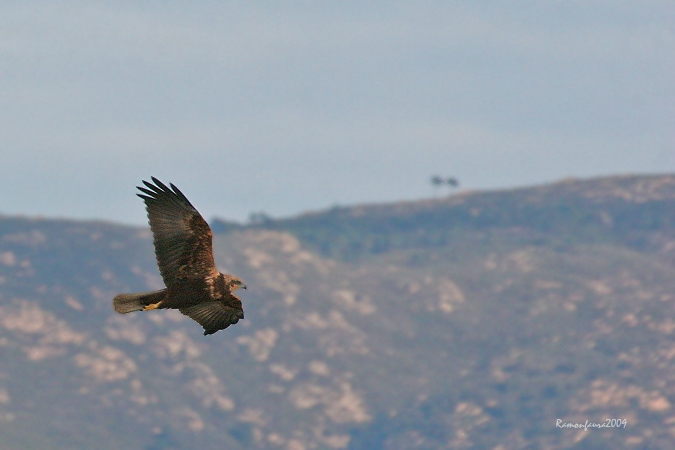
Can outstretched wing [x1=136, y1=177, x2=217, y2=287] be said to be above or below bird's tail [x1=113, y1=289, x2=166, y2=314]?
above

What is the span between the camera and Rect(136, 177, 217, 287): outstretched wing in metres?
35.9

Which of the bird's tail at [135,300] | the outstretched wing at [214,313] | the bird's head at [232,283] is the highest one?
the bird's head at [232,283]

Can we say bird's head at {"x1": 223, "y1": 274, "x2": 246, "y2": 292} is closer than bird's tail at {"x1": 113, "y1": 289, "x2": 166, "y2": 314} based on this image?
No

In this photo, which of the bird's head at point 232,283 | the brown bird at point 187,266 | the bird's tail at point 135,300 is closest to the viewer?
the bird's tail at point 135,300

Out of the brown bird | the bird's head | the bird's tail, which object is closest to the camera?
the bird's tail

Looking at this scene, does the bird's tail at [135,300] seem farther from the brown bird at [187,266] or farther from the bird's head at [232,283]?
the bird's head at [232,283]

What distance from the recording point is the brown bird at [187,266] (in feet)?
118

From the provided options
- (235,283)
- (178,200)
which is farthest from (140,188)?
(235,283)

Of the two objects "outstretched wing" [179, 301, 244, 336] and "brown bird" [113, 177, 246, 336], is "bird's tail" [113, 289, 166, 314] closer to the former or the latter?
"brown bird" [113, 177, 246, 336]

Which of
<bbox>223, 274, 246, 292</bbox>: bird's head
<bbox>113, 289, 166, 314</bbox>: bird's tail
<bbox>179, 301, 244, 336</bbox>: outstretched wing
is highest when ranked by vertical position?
<bbox>223, 274, 246, 292</bbox>: bird's head

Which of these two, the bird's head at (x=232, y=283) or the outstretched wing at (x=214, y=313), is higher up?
the bird's head at (x=232, y=283)

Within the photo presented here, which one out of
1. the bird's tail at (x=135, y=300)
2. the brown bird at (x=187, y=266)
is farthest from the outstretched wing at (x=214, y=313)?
the bird's tail at (x=135, y=300)

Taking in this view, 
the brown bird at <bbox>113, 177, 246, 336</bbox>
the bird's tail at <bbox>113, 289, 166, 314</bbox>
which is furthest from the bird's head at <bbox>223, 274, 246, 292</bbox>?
the bird's tail at <bbox>113, 289, 166, 314</bbox>

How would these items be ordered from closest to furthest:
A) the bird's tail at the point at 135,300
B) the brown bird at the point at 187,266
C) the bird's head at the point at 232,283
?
the bird's tail at the point at 135,300 < the brown bird at the point at 187,266 < the bird's head at the point at 232,283
